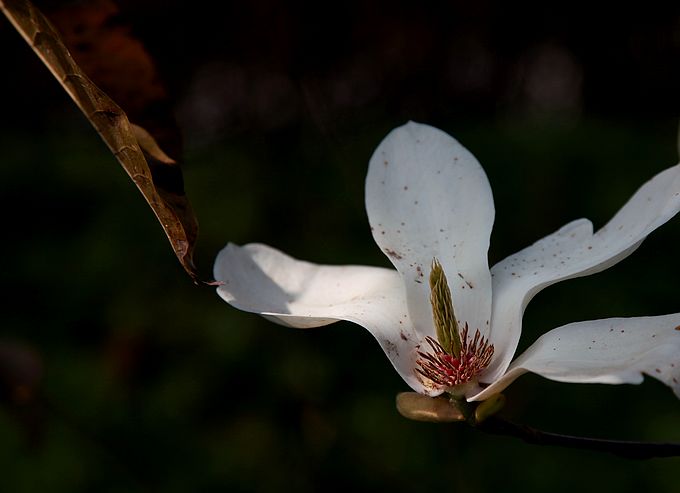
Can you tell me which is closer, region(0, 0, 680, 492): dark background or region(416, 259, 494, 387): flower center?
region(416, 259, 494, 387): flower center

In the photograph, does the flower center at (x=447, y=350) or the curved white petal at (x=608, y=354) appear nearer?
the curved white petal at (x=608, y=354)

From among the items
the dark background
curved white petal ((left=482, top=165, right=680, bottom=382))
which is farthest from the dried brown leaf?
the dark background

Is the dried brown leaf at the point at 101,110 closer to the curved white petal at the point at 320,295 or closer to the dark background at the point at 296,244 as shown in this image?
the curved white petal at the point at 320,295

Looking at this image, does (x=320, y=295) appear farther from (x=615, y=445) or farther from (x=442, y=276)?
(x=615, y=445)

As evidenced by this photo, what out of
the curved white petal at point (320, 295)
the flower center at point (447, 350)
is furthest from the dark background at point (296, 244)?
the flower center at point (447, 350)

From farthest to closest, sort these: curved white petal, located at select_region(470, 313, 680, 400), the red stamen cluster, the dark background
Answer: the dark background
the red stamen cluster
curved white petal, located at select_region(470, 313, 680, 400)

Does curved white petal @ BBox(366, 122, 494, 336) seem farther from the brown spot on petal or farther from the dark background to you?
the dark background

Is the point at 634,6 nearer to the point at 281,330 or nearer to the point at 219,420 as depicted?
the point at 281,330
